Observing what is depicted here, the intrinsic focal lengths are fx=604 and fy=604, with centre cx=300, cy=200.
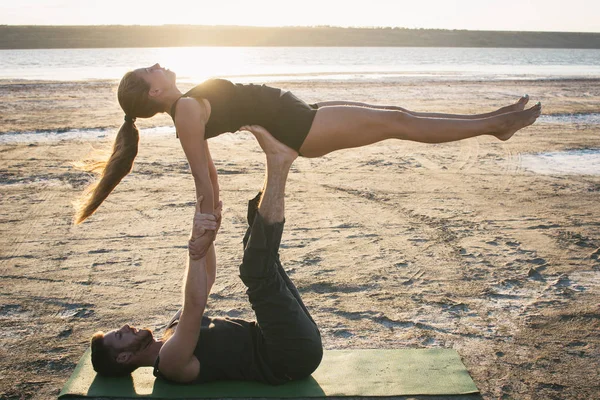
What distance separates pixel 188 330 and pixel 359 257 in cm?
307

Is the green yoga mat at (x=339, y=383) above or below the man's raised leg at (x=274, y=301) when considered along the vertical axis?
below

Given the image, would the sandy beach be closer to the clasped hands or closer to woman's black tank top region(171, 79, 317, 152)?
the clasped hands

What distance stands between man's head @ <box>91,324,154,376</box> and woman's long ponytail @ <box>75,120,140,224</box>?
3.61ft

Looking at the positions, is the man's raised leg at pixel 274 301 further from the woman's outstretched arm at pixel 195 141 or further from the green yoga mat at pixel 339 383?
the woman's outstretched arm at pixel 195 141

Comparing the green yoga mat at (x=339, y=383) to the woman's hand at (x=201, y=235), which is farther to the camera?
the green yoga mat at (x=339, y=383)

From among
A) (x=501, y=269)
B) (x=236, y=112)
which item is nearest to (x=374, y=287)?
(x=501, y=269)

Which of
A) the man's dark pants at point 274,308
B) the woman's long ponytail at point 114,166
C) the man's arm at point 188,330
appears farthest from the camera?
the woman's long ponytail at point 114,166

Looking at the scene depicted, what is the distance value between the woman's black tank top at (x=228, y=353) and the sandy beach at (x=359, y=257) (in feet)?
2.83

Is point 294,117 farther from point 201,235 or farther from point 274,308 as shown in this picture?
point 274,308

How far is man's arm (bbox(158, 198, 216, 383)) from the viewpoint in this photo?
3910 millimetres

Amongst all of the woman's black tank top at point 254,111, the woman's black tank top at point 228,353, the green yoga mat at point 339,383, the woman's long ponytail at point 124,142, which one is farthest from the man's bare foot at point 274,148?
the green yoga mat at point 339,383

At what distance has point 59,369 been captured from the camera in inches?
180

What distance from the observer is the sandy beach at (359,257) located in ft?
15.9

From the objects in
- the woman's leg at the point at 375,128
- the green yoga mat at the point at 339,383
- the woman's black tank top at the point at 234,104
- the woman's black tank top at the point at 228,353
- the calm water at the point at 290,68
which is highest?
the woman's black tank top at the point at 234,104
